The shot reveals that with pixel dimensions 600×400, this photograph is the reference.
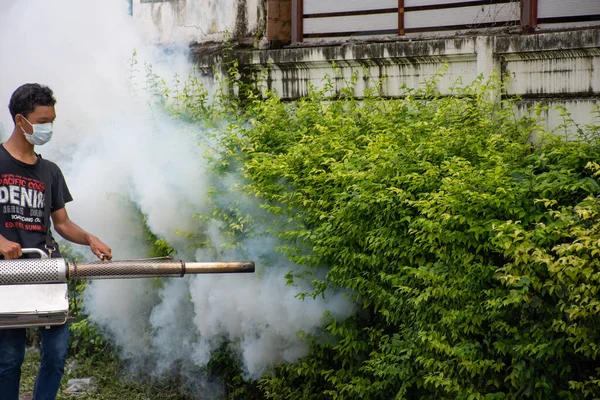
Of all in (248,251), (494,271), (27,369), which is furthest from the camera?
(27,369)

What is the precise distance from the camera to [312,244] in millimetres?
6426

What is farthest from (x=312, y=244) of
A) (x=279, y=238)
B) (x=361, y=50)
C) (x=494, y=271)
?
(x=361, y=50)

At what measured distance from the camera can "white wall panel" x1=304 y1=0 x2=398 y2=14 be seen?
8516mm

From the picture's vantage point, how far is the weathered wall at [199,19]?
9281mm

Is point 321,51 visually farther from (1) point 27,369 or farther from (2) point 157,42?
(1) point 27,369

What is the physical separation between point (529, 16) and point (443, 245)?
2728mm

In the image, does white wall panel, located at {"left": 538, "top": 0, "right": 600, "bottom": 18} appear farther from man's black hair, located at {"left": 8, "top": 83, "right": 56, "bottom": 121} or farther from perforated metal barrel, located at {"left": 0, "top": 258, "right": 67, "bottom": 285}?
perforated metal barrel, located at {"left": 0, "top": 258, "right": 67, "bottom": 285}

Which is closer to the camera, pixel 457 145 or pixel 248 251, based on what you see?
pixel 457 145

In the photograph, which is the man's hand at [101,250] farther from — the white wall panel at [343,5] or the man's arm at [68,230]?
the white wall panel at [343,5]

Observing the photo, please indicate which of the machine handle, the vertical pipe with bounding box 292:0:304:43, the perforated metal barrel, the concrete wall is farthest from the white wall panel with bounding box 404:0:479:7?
the perforated metal barrel

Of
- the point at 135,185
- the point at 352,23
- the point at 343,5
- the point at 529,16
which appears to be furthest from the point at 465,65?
the point at 135,185

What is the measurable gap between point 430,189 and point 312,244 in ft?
3.18

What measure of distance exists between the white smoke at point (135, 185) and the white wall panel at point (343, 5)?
147cm

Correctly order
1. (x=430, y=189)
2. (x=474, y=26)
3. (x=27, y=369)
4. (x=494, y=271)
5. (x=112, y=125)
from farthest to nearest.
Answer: (x=112, y=125) < (x=27, y=369) < (x=474, y=26) < (x=430, y=189) < (x=494, y=271)
